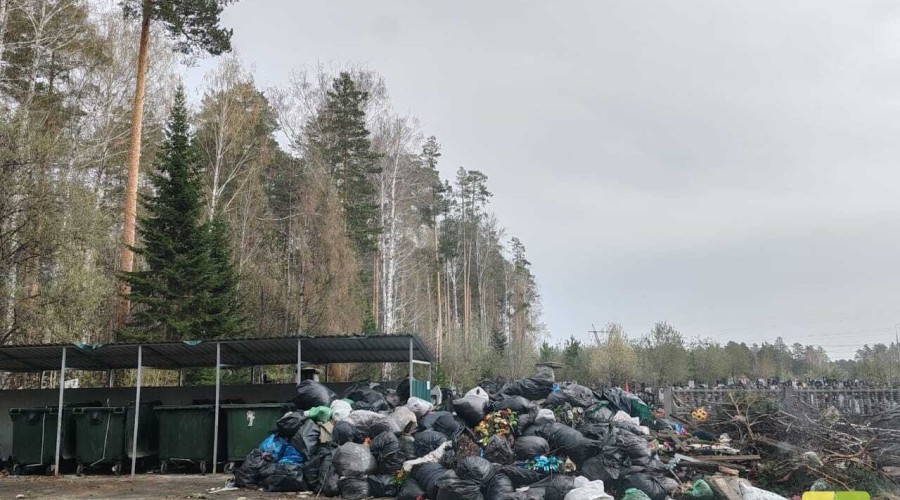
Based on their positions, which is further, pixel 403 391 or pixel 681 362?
pixel 681 362

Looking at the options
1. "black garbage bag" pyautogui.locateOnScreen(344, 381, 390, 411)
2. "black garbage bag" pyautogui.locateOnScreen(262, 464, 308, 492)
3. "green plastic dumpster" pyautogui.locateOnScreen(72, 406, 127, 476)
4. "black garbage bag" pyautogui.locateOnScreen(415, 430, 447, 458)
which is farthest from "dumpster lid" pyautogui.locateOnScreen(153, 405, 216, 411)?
"black garbage bag" pyautogui.locateOnScreen(415, 430, 447, 458)

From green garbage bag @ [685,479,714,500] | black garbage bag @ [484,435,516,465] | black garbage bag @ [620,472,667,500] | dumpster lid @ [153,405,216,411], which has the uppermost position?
dumpster lid @ [153,405,216,411]

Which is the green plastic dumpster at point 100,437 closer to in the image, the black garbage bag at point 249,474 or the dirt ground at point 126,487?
the dirt ground at point 126,487

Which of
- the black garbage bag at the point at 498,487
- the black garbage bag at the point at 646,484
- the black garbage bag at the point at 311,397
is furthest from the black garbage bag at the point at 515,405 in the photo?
the black garbage bag at the point at 311,397

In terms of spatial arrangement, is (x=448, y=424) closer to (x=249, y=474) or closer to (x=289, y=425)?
(x=289, y=425)

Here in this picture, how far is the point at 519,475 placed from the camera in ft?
27.2

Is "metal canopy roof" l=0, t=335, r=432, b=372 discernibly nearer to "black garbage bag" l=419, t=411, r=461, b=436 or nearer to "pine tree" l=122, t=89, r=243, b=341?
"black garbage bag" l=419, t=411, r=461, b=436

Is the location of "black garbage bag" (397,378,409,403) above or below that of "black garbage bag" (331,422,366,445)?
above

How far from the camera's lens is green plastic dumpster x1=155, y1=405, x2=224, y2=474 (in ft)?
38.0

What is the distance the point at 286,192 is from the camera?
3031 centimetres

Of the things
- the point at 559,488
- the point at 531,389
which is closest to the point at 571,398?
the point at 531,389

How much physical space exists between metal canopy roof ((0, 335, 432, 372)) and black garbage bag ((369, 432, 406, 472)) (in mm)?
2378

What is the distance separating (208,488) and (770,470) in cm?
774

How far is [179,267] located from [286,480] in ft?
38.0
